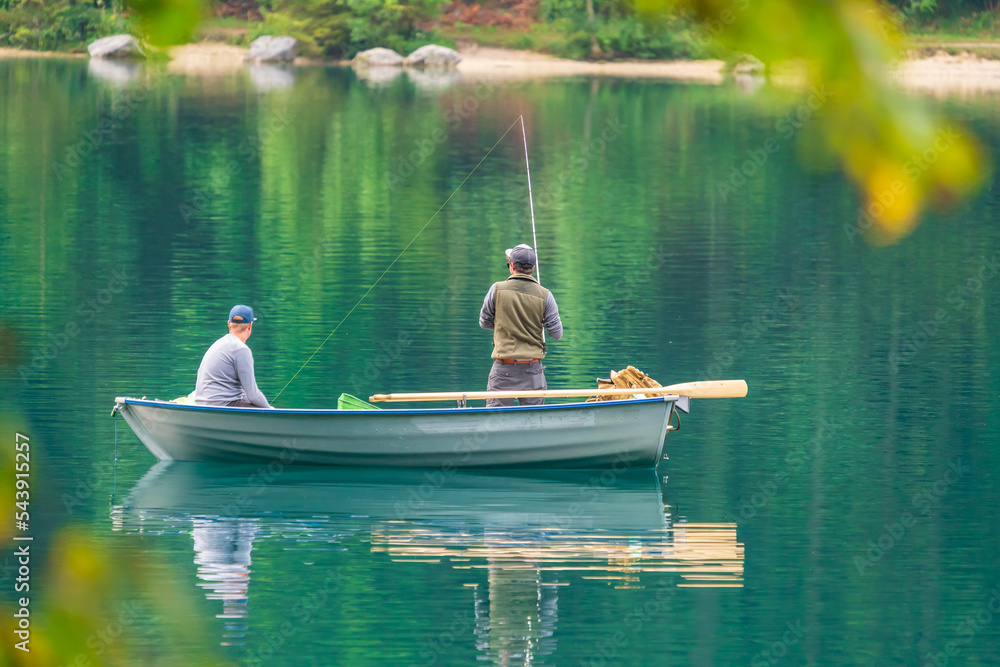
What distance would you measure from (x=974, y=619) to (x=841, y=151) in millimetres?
8503

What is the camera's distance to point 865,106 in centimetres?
134

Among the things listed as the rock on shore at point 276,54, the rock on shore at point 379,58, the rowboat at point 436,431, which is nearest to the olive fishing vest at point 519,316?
the rowboat at point 436,431

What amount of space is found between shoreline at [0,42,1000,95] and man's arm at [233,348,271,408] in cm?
5757

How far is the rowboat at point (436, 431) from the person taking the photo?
11.8 m

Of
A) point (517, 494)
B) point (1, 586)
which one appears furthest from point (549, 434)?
point (1, 586)

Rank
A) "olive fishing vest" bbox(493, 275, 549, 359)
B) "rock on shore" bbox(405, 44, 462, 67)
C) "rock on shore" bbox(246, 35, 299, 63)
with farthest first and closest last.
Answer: "rock on shore" bbox(405, 44, 462, 67), "rock on shore" bbox(246, 35, 299, 63), "olive fishing vest" bbox(493, 275, 549, 359)

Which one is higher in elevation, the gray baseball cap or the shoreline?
the shoreline

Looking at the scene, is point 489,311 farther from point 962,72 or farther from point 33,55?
point 33,55

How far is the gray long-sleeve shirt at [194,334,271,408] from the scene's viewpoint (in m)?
11.5

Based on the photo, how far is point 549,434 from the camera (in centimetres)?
1205

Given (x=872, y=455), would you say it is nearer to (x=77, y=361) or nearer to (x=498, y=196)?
(x=77, y=361)

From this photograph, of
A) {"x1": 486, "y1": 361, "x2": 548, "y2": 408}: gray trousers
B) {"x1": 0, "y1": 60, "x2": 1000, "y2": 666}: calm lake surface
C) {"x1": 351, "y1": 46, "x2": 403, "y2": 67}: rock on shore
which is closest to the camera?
{"x1": 0, "y1": 60, "x2": 1000, "y2": 666}: calm lake surface

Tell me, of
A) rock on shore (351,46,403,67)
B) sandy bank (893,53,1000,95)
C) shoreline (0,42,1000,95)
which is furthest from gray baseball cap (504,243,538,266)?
rock on shore (351,46,403,67)

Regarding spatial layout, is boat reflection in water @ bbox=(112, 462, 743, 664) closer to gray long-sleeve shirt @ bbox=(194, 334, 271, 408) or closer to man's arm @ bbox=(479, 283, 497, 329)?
gray long-sleeve shirt @ bbox=(194, 334, 271, 408)
